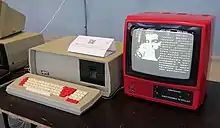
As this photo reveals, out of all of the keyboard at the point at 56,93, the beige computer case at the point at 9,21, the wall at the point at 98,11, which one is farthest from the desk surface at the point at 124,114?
the wall at the point at 98,11

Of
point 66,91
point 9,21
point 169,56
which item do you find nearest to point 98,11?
point 9,21

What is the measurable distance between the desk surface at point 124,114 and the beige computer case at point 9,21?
0.51 m

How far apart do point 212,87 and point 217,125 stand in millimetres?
365

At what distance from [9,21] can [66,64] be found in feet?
1.81

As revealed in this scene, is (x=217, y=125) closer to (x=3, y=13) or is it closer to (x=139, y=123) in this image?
(x=139, y=123)

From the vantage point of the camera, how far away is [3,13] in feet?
5.12

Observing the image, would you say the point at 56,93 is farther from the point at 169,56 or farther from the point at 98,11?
the point at 98,11

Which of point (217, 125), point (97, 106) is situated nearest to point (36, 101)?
point (97, 106)

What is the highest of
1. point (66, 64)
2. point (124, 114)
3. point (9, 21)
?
point (9, 21)

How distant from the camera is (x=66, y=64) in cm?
133

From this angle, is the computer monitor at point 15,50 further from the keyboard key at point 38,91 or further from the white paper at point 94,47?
the white paper at point 94,47

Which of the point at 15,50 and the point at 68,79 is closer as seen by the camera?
the point at 68,79

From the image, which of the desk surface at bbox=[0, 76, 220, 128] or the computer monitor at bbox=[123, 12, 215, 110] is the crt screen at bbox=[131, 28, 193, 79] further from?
the desk surface at bbox=[0, 76, 220, 128]

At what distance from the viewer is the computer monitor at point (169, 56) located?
1.03 meters
